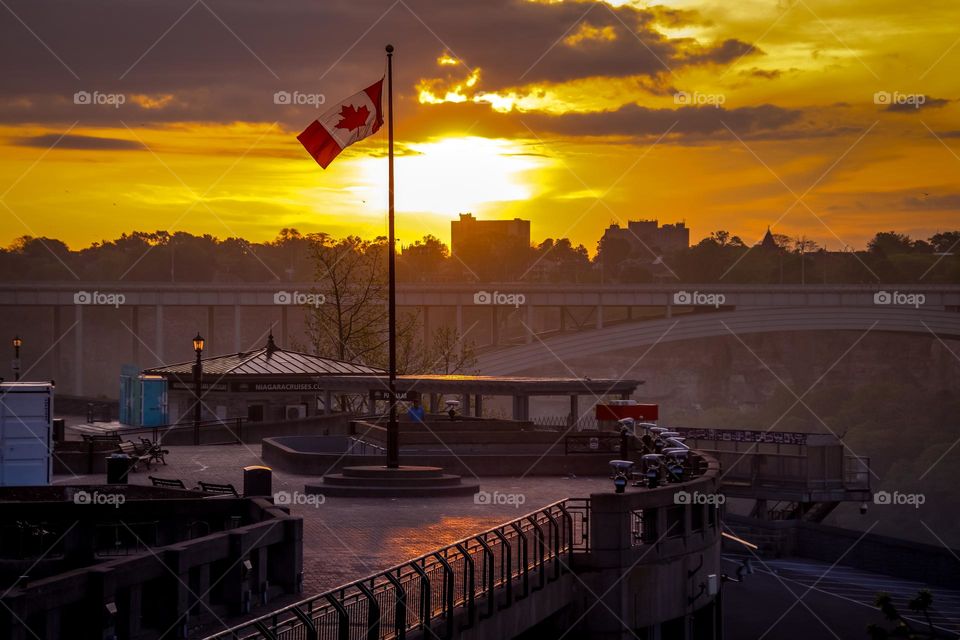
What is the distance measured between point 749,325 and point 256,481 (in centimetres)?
10632

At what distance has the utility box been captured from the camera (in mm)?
29234

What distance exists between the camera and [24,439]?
96.2ft

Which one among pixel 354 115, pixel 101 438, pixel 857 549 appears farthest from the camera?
pixel 857 549

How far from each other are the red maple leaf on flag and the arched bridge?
92.0m

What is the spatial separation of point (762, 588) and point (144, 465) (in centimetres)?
2082

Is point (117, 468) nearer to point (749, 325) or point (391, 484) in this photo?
point (391, 484)

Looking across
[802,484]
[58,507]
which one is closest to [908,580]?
[802,484]

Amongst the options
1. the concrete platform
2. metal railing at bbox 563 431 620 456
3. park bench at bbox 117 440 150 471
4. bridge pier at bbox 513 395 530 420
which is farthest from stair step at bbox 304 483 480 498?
bridge pier at bbox 513 395 530 420

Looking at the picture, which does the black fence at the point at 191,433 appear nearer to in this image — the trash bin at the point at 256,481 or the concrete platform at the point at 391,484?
the concrete platform at the point at 391,484

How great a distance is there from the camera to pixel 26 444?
29.4 meters

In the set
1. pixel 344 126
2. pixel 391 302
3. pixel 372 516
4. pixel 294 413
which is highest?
pixel 344 126

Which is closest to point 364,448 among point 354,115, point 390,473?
point 390,473

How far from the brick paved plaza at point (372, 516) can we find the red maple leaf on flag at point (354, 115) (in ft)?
27.6

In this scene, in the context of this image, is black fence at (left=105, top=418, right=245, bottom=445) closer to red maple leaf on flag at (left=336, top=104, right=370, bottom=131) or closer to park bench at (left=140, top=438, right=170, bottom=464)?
park bench at (left=140, top=438, right=170, bottom=464)
